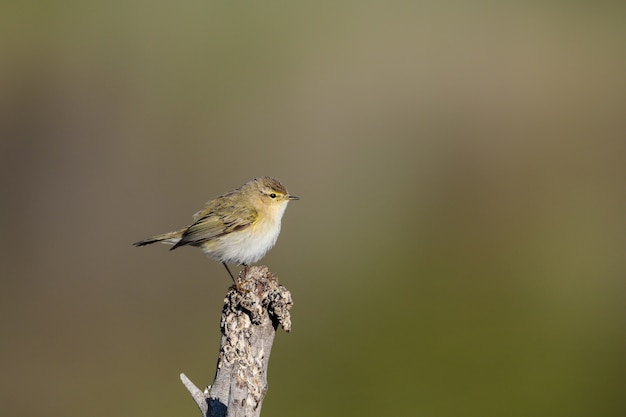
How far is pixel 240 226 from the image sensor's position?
25.8ft

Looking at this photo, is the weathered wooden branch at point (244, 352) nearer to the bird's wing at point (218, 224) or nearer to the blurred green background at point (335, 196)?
the bird's wing at point (218, 224)

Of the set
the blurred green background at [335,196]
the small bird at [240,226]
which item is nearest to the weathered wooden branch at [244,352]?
the small bird at [240,226]

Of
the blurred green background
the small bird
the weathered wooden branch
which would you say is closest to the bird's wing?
the small bird

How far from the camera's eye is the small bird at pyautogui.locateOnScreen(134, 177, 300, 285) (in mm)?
7816

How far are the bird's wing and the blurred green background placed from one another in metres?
4.79

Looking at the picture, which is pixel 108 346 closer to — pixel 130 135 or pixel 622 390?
pixel 130 135

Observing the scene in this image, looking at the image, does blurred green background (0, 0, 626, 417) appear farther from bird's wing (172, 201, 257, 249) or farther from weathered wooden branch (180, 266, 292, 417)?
weathered wooden branch (180, 266, 292, 417)

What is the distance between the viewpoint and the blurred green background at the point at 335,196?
43.8ft

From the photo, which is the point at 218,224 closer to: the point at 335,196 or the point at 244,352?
the point at 244,352

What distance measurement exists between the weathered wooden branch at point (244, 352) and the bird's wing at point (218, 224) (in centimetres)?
235

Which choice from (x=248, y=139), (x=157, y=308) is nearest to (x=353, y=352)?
(x=157, y=308)

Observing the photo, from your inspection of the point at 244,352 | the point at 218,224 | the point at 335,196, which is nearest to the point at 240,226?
the point at 218,224

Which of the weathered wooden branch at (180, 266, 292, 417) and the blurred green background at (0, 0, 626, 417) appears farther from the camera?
the blurred green background at (0, 0, 626, 417)

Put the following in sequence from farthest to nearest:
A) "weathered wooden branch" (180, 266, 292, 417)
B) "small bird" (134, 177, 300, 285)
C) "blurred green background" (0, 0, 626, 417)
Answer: "blurred green background" (0, 0, 626, 417) < "small bird" (134, 177, 300, 285) < "weathered wooden branch" (180, 266, 292, 417)
